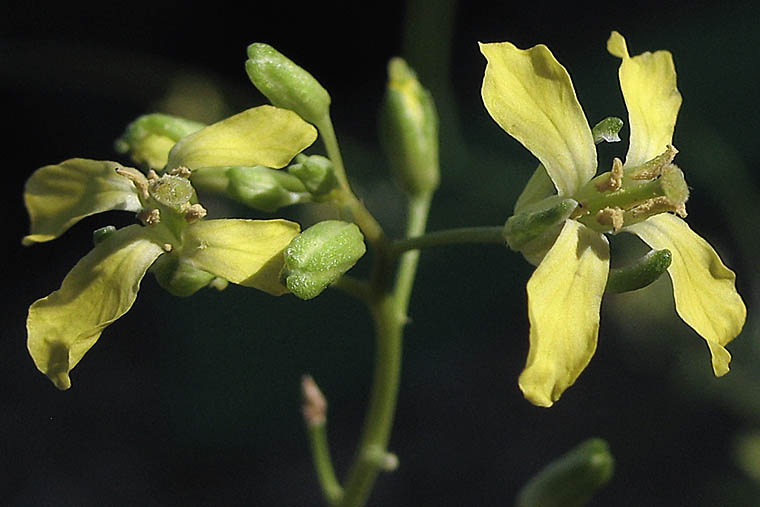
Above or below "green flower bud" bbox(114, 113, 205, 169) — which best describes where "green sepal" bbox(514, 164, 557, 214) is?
above

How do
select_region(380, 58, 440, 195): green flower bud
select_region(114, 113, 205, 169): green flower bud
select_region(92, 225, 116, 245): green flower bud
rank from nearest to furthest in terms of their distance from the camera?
select_region(92, 225, 116, 245): green flower bud
select_region(114, 113, 205, 169): green flower bud
select_region(380, 58, 440, 195): green flower bud

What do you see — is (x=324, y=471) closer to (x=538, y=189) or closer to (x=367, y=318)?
(x=538, y=189)

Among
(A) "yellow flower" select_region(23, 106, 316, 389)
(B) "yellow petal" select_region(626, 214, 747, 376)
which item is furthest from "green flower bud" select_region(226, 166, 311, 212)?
(B) "yellow petal" select_region(626, 214, 747, 376)

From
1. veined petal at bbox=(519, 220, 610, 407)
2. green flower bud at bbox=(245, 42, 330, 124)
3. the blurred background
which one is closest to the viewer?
veined petal at bbox=(519, 220, 610, 407)

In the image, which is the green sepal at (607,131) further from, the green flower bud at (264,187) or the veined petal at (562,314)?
the green flower bud at (264,187)

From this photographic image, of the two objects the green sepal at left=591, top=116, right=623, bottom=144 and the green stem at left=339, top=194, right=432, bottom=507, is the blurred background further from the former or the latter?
the green sepal at left=591, top=116, right=623, bottom=144

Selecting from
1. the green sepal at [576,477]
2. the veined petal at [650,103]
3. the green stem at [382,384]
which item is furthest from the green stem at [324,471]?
the veined petal at [650,103]
